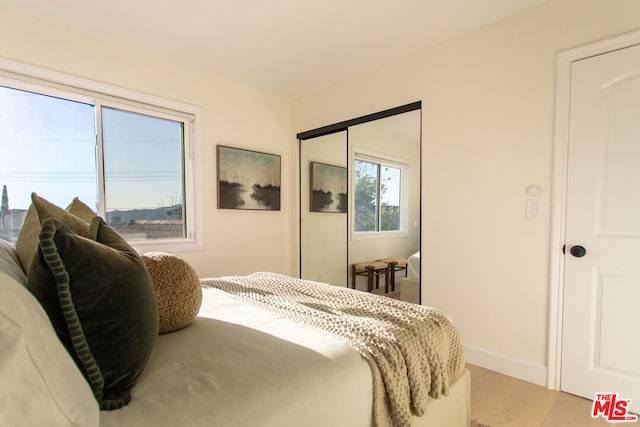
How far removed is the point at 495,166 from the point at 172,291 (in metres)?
2.25

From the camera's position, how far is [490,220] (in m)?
2.31

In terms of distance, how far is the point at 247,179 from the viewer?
345 cm

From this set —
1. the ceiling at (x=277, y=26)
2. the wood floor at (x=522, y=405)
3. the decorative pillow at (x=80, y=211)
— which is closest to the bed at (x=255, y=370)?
the decorative pillow at (x=80, y=211)

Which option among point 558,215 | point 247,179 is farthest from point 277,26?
point 558,215

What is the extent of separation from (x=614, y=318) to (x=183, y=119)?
11.9 ft

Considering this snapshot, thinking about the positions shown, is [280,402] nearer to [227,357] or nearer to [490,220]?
[227,357]

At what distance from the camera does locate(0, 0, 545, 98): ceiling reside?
212cm

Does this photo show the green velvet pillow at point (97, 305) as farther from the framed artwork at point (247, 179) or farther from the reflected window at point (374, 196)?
the reflected window at point (374, 196)

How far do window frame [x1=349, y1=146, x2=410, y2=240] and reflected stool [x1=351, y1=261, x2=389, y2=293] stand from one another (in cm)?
33

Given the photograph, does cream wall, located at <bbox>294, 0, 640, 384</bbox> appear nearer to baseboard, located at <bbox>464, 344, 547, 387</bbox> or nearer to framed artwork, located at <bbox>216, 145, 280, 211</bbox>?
baseboard, located at <bbox>464, 344, 547, 387</bbox>

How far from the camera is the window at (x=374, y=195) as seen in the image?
12.2 ft

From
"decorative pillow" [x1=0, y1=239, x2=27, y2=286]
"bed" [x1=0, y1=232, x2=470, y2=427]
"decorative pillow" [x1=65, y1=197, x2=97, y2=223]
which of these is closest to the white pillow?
"bed" [x1=0, y1=232, x2=470, y2=427]

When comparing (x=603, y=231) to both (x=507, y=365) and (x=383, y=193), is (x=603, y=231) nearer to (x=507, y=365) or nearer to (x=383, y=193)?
(x=507, y=365)

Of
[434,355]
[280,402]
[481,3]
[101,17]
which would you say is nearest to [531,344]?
[434,355]
